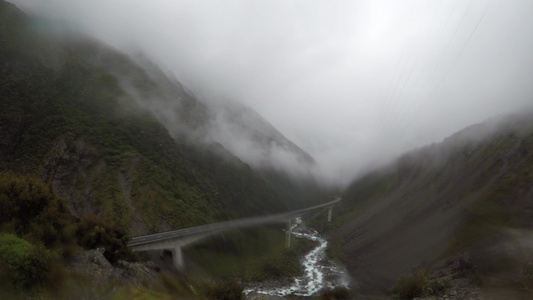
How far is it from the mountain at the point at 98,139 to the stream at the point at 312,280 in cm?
2067

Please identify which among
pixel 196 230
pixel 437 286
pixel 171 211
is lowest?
pixel 437 286

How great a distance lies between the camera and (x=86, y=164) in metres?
55.7

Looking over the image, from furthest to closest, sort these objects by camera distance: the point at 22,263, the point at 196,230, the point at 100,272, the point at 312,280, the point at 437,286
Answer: the point at 312,280 < the point at 196,230 < the point at 437,286 < the point at 100,272 < the point at 22,263

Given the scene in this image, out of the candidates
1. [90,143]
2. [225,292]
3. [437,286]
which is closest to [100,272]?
[225,292]

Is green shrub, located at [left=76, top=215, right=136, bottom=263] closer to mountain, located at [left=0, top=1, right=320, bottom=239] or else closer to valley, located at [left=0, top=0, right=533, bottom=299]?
valley, located at [left=0, top=0, right=533, bottom=299]

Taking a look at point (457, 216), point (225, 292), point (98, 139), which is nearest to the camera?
point (225, 292)

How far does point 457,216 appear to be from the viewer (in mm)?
61938

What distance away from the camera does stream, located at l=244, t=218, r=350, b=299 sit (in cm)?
5025

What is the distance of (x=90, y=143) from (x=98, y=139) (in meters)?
2.18

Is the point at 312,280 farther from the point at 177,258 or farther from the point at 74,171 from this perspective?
the point at 74,171

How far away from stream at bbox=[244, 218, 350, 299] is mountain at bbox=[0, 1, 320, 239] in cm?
2067

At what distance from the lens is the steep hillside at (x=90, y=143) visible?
50469 mm

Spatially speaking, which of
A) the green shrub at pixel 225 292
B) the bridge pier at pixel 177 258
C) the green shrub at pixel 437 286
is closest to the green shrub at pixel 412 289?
the green shrub at pixel 437 286

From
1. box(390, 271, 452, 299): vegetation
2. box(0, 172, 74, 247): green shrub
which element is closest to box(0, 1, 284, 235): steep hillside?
box(0, 172, 74, 247): green shrub
